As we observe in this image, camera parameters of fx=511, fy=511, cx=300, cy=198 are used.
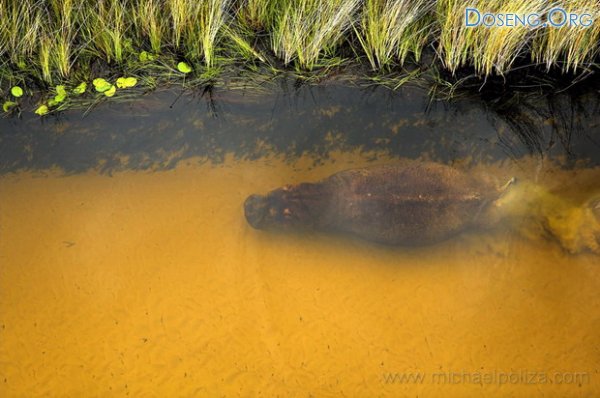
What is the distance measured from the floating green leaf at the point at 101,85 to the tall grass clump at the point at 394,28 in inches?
89.2

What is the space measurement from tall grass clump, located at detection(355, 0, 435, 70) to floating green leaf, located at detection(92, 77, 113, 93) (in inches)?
89.2

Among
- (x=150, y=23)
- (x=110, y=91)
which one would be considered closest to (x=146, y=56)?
(x=150, y=23)

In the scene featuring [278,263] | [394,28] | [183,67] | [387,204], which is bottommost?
[278,263]

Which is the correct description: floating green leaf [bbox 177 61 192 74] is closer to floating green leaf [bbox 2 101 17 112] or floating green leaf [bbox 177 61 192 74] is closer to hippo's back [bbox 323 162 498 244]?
floating green leaf [bbox 2 101 17 112]

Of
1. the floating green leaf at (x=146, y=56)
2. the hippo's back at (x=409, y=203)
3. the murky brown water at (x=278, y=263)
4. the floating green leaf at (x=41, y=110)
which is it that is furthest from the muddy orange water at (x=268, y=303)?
the floating green leaf at (x=146, y=56)

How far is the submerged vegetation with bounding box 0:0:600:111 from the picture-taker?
4.34m

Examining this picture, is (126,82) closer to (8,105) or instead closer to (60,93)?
(60,93)

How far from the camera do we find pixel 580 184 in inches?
157

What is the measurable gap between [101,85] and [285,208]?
2.04 m

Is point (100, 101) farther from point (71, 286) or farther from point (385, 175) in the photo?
point (385, 175)

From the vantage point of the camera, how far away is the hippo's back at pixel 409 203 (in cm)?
389

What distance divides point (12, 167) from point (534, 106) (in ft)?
15.1

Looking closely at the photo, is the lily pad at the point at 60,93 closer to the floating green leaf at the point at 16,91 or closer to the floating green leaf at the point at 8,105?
the floating green leaf at the point at 16,91

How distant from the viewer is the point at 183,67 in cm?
461
